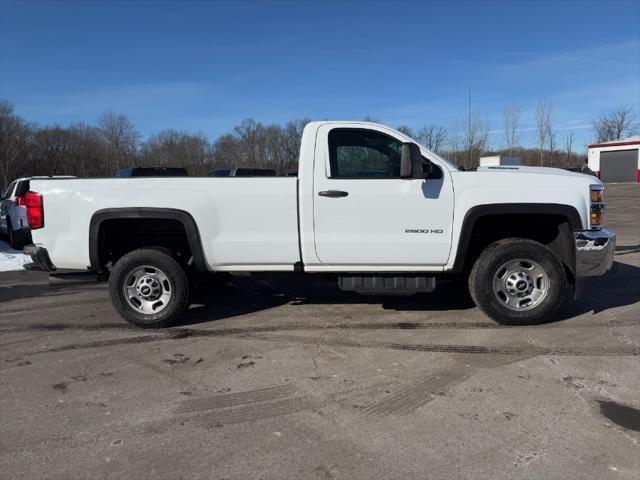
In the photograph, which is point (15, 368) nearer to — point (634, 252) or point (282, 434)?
point (282, 434)

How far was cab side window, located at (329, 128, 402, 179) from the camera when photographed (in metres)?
5.33

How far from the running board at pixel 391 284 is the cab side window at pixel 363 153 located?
111cm

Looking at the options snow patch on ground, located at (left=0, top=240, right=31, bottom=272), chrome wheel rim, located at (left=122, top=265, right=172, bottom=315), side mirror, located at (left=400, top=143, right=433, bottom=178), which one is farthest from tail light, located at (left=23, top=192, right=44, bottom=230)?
snow patch on ground, located at (left=0, top=240, right=31, bottom=272)

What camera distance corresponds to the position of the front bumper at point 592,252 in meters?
5.16

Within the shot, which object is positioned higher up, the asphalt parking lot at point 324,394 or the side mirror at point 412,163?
the side mirror at point 412,163

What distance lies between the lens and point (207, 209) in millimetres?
5242

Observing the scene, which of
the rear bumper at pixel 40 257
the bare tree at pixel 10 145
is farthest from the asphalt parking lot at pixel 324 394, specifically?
the bare tree at pixel 10 145

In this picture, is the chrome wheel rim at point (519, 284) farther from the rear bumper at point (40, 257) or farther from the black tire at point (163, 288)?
the rear bumper at point (40, 257)

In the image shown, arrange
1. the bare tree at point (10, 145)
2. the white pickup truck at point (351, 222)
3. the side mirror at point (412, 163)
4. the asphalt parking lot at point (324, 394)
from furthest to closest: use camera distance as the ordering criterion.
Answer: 1. the bare tree at point (10, 145)
2. the white pickup truck at point (351, 222)
3. the side mirror at point (412, 163)
4. the asphalt parking lot at point (324, 394)

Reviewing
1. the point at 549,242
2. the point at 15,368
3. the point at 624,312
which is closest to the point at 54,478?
the point at 15,368

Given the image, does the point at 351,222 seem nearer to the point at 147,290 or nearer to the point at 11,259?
the point at 147,290

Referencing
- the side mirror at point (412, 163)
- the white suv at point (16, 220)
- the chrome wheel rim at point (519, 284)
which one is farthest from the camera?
the white suv at point (16, 220)

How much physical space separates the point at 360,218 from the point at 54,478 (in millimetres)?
3448

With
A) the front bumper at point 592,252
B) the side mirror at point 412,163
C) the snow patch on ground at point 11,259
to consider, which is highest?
the side mirror at point 412,163
